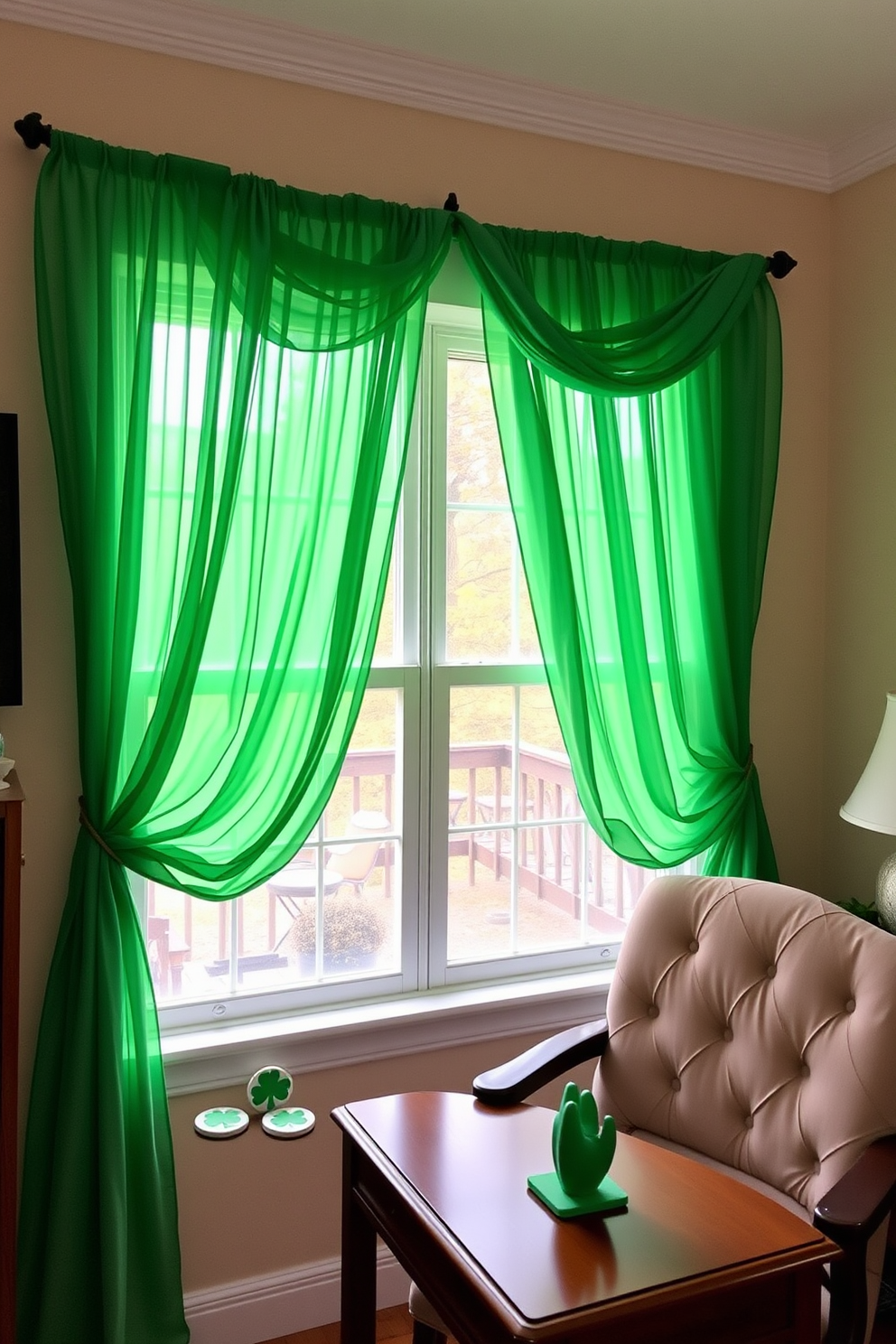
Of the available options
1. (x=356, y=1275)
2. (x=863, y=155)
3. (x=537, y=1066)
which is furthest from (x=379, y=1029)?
(x=863, y=155)

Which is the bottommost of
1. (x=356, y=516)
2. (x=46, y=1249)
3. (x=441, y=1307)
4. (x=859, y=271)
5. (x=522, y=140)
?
(x=46, y=1249)

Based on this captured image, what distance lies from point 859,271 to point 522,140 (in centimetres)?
104

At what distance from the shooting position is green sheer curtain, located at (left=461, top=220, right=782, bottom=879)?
2.63 m

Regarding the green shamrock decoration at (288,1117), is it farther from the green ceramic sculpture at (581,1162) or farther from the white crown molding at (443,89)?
the white crown molding at (443,89)

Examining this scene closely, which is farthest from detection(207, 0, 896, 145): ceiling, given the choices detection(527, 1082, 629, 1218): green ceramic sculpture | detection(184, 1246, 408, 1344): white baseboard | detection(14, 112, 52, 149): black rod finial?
detection(184, 1246, 408, 1344): white baseboard

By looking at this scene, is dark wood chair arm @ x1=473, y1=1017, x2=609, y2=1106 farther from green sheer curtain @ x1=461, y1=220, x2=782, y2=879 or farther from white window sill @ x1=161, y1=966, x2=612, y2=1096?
green sheer curtain @ x1=461, y1=220, x2=782, y2=879

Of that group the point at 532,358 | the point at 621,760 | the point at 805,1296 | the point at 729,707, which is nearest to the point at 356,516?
the point at 532,358

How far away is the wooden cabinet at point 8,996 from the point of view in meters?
1.82

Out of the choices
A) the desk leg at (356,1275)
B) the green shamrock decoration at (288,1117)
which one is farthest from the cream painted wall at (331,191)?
the desk leg at (356,1275)

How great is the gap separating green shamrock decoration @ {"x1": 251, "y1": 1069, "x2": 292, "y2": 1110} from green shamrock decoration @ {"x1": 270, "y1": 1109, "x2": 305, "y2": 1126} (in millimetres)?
152

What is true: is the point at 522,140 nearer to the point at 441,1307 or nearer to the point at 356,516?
the point at 356,516

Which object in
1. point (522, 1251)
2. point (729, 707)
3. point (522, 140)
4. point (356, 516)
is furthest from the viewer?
point (729, 707)

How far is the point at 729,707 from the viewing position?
2930 mm

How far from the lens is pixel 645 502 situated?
9.19 ft
